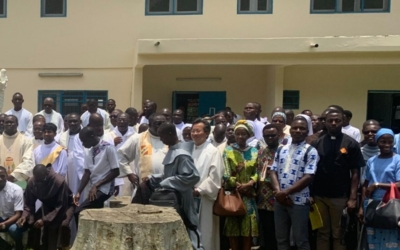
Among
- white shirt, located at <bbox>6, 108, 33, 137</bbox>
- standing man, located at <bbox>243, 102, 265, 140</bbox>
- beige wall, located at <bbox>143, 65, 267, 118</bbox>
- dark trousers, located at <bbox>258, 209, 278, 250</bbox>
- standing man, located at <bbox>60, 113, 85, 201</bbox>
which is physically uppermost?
beige wall, located at <bbox>143, 65, 267, 118</bbox>

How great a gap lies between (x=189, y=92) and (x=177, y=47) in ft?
6.22

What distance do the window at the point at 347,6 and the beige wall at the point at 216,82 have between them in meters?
1.99

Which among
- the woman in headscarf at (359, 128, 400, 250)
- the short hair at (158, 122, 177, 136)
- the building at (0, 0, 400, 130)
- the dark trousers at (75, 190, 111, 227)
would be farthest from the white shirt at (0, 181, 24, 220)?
the building at (0, 0, 400, 130)

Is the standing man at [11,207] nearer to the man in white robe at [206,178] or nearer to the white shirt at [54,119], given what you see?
the man in white robe at [206,178]

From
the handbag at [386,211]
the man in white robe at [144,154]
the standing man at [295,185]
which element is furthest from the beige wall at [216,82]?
the handbag at [386,211]

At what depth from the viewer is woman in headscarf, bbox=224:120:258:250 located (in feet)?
18.2

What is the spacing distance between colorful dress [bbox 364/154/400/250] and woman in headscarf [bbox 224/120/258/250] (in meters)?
1.18

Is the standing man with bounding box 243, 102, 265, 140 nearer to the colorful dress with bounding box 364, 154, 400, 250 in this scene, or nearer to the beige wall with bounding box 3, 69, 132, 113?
the colorful dress with bounding box 364, 154, 400, 250

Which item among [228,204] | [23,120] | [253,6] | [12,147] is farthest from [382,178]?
[253,6]

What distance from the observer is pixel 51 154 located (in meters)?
6.23

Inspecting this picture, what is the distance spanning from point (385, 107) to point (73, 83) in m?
7.67

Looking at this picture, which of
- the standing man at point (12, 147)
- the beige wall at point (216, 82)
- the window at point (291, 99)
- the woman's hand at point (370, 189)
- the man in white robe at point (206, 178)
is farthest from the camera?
the beige wall at point (216, 82)

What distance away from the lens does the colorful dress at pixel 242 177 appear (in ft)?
18.3

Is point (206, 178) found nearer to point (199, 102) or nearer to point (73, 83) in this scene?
point (199, 102)
